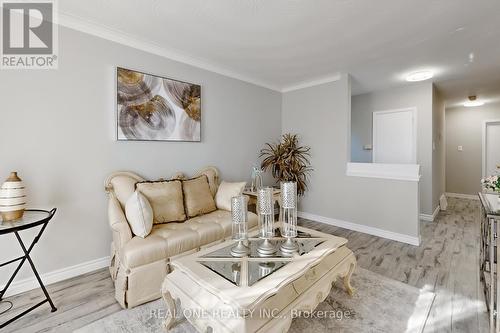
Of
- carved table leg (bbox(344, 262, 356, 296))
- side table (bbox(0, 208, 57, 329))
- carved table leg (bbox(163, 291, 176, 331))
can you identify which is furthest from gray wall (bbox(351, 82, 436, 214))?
side table (bbox(0, 208, 57, 329))

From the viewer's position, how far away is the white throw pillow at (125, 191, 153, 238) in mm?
2039

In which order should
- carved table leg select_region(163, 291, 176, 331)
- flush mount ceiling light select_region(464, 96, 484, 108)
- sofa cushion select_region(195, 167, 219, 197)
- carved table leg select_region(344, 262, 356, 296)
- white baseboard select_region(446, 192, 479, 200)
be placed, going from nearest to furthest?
carved table leg select_region(163, 291, 176, 331), carved table leg select_region(344, 262, 356, 296), sofa cushion select_region(195, 167, 219, 197), flush mount ceiling light select_region(464, 96, 484, 108), white baseboard select_region(446, 192, 479, 200)

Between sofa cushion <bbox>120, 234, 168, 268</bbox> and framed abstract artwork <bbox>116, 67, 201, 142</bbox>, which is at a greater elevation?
framed abstract artwork <bbox>116, 67, 201, 142</bbox>

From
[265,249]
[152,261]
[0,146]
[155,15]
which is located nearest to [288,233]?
[265,249]

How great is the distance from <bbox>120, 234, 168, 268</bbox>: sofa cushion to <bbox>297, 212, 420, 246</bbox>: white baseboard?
9.59 feet

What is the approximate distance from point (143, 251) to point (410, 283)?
7.98 ft

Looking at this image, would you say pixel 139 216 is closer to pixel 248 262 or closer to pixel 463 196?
pixel 248 262

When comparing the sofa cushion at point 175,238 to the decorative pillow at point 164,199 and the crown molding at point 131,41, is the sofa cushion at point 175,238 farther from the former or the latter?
the crown molding at point 131,41

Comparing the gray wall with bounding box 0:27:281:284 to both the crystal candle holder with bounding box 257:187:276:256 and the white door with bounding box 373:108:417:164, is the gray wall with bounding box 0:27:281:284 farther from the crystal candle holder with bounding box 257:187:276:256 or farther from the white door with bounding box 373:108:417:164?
the white door with bounding box 373:108:417:164

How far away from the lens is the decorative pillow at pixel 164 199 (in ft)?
7.82

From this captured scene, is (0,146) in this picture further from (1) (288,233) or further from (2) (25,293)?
(1) (288,233)

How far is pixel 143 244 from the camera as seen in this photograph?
1907 mm

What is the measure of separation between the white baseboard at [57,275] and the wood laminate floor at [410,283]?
64mm

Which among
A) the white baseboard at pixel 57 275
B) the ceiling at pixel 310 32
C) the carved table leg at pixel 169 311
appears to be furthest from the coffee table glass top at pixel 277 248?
Answer: the ceiling at pixel 310 32
